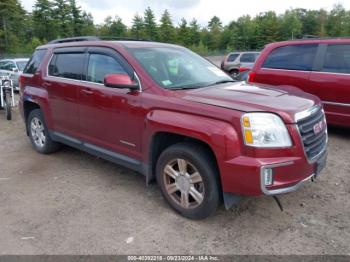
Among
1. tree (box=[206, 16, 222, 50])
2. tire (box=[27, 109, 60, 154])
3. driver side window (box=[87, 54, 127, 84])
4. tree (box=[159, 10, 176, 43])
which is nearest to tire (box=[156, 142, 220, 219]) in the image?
driver side window (box=[87, 54, 127, 84])

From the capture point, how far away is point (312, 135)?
134 inches

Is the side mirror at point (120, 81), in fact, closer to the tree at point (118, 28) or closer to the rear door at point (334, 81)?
the rear door at point (334, 81)

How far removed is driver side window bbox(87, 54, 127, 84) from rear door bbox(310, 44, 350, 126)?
389 cm

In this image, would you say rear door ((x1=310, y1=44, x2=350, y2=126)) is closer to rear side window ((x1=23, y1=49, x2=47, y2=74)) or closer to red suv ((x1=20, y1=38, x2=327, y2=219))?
red suv ((x1=20, y1=38, x2=327, y2=219))

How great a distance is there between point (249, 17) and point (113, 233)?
9414 cm

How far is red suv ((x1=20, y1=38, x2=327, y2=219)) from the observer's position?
10.2 feet

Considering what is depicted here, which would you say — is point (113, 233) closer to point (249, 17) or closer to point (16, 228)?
point (16, 228)

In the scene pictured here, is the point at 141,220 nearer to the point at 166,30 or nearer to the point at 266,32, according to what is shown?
the point at 166,30

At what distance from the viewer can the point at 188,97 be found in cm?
354

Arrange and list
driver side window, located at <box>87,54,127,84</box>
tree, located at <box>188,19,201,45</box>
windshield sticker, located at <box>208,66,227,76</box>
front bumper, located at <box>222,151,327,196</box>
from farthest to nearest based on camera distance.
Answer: tree, located at <box>188,19,201,45</box>, windshield sticker, located at <box>208,66,227,76</box>, driver side window, located at <box>87,54,127,84</box>, front bumper, located at <box>222,151,327,196</box>

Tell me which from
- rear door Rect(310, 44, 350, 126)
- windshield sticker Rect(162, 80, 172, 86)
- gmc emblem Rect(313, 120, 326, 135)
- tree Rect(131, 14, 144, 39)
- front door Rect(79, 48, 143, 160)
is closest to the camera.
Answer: gmc emblem Rect(313, 120, 326, 135)

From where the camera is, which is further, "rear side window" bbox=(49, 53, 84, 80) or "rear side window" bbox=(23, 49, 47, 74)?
"rear side window" bbox=(23, 49, 47, 74)

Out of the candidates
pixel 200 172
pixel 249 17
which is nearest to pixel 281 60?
pixel 200 172

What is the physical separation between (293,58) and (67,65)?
4.24 metres
